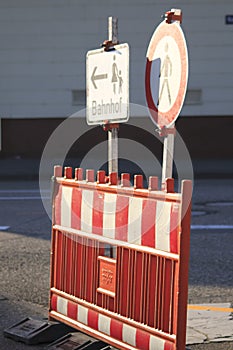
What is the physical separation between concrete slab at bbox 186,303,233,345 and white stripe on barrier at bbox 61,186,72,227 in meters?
1.14

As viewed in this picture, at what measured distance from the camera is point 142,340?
230 inches

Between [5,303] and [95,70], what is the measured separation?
234 cm

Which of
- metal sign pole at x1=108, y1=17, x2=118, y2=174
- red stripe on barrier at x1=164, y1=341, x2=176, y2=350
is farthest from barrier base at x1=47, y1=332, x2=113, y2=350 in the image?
metal sign pole at x1=108, y1=17, x2=118, y2=174

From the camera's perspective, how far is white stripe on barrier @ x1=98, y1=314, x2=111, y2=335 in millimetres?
6197

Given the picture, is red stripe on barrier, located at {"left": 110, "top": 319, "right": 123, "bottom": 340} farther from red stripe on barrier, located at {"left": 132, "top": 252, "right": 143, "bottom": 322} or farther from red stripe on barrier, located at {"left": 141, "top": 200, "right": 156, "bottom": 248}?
red stripe on barrier, located at {"left": 141, "top": 200, "right": 156, "bottom": 248}

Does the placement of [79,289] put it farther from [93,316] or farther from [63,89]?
[63,89]

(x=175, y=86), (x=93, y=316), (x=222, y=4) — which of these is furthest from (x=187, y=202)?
(x=222, y=4)

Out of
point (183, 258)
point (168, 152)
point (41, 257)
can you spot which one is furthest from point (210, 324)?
point (41, 257)

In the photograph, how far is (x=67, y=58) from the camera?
25031mm

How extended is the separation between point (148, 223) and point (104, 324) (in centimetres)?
82

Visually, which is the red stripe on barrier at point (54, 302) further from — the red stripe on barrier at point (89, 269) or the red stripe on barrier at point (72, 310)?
the red stripe on barrier at point (89, 269)

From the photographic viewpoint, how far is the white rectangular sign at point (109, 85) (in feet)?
20.7

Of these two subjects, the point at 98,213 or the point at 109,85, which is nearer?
the point at 98,213

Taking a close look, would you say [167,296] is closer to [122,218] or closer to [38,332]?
[122,218]
